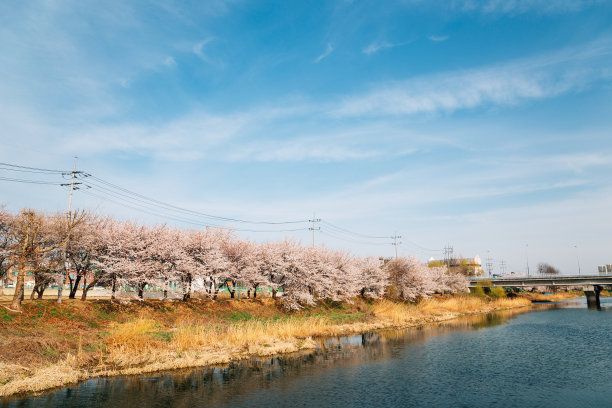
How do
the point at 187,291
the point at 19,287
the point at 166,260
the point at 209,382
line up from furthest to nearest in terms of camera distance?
the point at 187,291 < the point at 166,260 < the point at 19,287 < the point at 209,382

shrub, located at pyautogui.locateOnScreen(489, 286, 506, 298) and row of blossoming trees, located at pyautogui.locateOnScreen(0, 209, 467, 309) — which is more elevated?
row of blossoming trees, located at pyautogui.locateOnScreen(0, 209, 467, 309)

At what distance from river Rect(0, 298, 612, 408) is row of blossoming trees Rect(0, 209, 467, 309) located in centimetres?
1827

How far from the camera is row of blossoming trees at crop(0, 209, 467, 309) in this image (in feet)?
123

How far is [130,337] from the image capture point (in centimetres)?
2656

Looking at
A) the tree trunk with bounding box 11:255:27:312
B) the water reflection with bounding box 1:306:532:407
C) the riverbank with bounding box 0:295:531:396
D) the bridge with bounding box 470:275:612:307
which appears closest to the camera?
the water reflection with bounding box 1:306:532:407

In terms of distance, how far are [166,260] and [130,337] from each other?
67.1 feet

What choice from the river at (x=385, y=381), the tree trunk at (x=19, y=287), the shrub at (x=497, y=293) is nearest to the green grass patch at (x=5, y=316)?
the tree trunk at (x=19, y=287)

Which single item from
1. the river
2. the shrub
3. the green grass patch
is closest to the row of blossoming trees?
the green grass patch

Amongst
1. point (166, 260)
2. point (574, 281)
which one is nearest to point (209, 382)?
point (166, 260)

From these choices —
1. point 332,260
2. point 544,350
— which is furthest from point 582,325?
point 332,260

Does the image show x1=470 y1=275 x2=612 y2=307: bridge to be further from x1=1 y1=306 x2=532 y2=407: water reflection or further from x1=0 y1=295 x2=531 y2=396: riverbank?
x1=1 y1=306 x2=532 y2=407: water reflection

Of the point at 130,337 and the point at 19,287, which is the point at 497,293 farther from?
the point at 19,287

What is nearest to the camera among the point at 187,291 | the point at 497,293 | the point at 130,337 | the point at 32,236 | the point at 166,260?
the point at 130,337

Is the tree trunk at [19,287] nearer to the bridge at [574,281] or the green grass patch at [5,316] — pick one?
the green grass patch at [5,316]
